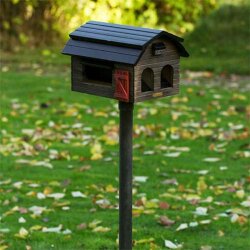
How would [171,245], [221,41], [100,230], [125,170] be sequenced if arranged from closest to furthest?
[125,170] → [171,245] → [100,230] → [221,41]

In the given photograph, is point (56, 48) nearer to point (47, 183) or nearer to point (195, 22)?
point (195, 22)

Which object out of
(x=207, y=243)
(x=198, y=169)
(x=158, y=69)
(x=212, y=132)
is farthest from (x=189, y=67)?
(x=158, y=69)

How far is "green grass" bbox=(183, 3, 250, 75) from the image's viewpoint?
37.9ft

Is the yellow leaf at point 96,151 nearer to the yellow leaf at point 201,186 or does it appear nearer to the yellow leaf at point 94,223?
the yellow leaf at point 201,186

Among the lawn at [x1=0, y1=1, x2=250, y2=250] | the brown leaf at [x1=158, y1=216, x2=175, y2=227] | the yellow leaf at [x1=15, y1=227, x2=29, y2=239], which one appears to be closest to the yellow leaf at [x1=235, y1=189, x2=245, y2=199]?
the lawn at [x1=0, y1=1, x2=250, y2=250]

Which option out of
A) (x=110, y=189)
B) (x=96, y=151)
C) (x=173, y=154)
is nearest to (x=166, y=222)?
(x=110, y=189)

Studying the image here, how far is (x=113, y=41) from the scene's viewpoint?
13.0ft

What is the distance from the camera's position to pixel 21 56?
12.4 metres

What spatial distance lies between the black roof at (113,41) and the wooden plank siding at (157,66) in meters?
0.04

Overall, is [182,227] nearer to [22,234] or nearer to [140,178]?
[22,234]

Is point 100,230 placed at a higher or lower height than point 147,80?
Result: lower

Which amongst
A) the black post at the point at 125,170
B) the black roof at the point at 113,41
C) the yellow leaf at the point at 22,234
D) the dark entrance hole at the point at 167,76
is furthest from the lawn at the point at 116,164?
the black roof at the point at 113,41

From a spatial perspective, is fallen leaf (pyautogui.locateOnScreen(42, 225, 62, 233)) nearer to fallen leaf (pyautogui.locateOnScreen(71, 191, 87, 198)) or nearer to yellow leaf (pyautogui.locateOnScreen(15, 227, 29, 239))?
yellow leaf (pyautogui.locateOnScreen(15, 227, 29, 239))

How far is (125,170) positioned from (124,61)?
0.57 metres
